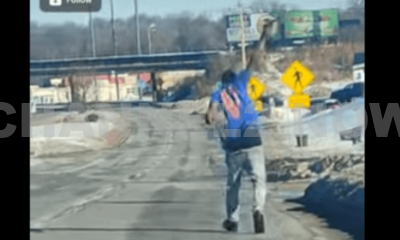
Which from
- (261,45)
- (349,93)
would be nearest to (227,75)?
(261,45)

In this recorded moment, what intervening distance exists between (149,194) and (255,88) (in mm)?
942

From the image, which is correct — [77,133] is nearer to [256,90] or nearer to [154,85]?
[154,85]

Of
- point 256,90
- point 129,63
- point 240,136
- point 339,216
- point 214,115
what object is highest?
point 129,63

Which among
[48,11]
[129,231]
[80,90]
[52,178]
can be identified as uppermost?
A: [48,11]

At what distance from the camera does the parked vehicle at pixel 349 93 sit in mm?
4359

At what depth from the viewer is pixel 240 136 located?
445 centimetres

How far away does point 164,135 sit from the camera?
4.93 m

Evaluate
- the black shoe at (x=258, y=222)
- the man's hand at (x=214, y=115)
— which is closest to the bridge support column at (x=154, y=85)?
the man's hand at (x=214, y=115)

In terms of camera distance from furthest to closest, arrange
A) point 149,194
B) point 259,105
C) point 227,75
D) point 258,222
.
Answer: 1. point 149,194
2. point 258,222
3. point 259,105
4. point 227,75

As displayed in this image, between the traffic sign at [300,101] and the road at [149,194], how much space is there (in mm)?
456

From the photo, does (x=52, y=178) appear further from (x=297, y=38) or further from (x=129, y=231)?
(x=297, y=38)
